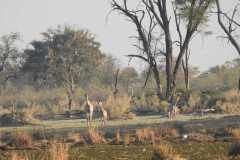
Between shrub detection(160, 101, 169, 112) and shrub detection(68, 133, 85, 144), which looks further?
shrub detection(160, 101, 169, 112)

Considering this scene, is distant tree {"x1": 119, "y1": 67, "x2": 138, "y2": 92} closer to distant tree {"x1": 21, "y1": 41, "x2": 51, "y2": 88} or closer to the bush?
distant tree {"x1": 21, "y1": 41, "x2": 51, "y2": 88}

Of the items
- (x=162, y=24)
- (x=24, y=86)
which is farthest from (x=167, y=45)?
(x=24, y=86)

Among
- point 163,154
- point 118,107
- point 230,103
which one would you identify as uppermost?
point 230,103

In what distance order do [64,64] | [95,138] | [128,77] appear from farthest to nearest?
[128,77], [64,64], [95,138]

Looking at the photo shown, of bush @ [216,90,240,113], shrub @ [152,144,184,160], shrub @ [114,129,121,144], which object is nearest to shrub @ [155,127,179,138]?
shrub @ [114,129,121,144]

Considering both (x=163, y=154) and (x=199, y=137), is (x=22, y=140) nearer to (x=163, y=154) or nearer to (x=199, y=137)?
(x=199, y=137)

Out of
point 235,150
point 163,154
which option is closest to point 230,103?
point 235,150

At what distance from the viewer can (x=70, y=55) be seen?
5884cm

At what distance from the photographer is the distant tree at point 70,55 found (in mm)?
57312

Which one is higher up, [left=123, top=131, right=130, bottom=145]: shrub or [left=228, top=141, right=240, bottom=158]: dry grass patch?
[left=123, top=131, right=130, bottom=145]: shrub

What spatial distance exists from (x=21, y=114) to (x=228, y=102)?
12063 millimetres

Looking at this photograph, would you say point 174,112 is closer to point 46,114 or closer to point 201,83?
point 46,114

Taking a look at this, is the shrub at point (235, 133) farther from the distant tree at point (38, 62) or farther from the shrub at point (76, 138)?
the distant tree at point (38, 62)

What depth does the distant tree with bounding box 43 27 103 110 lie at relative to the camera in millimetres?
57312
